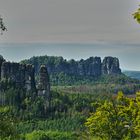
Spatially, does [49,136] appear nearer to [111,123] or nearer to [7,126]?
[111,123]

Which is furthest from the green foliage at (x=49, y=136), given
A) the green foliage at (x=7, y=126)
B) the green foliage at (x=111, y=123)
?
the green foliage at (x=7, y=126)

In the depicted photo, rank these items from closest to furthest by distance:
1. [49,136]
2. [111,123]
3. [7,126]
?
[7,126], [111,123], [49,136]

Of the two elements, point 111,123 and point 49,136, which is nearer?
point 111,123

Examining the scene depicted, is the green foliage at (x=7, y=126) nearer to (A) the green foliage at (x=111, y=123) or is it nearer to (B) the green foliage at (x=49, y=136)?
(A) the green foliage at (x=111, y=123)

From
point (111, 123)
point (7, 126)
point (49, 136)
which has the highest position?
point (7, 126)

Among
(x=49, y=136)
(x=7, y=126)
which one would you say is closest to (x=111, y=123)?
(x=7, y=126)

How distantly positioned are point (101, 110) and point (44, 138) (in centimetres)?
13658

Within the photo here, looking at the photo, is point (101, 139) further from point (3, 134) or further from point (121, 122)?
point (3, 134)

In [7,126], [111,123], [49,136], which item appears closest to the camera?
[7,126]

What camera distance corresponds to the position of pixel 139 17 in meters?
19.7

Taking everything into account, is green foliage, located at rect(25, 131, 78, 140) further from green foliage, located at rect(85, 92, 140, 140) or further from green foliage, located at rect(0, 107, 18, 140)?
green foliage, located at rect(0, 107, 18, 140)

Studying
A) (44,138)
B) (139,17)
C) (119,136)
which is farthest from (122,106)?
(44,138)

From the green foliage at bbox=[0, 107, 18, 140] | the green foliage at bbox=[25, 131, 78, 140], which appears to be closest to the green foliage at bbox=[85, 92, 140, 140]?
the green foliage at bbox=[0, 107, 18, 140]

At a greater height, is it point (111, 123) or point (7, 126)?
point (7, 126)
